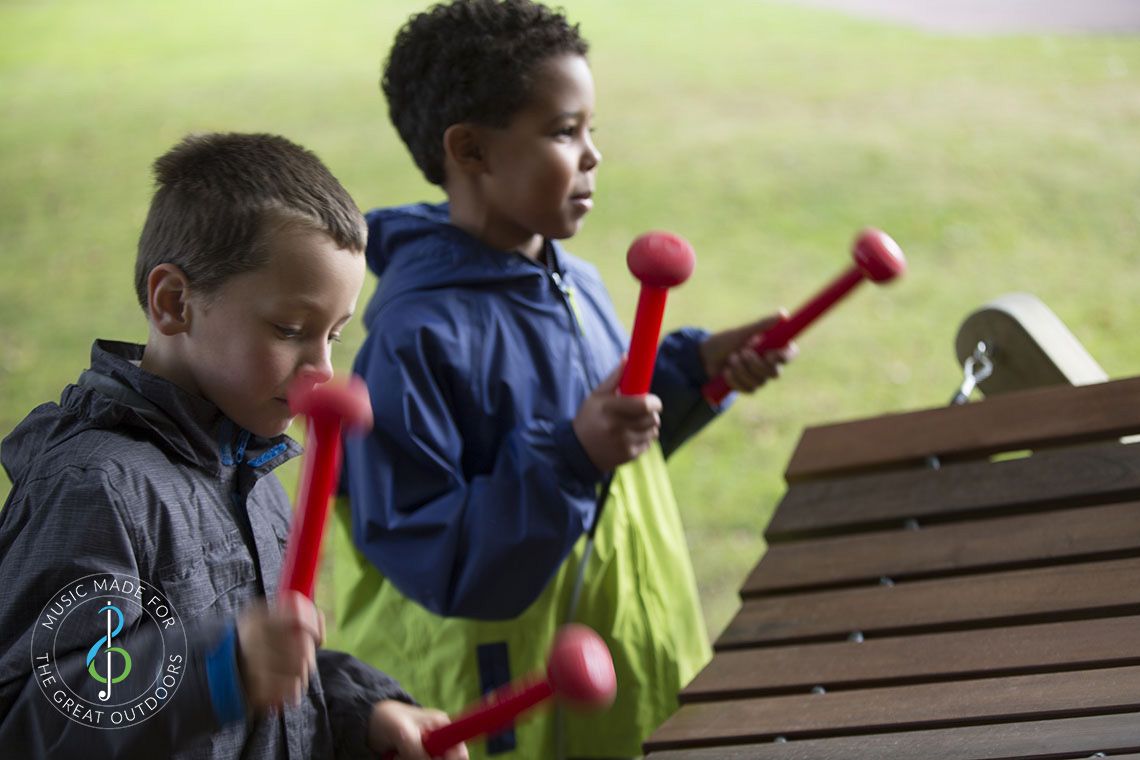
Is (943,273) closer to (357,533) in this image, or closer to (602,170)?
(602,170)

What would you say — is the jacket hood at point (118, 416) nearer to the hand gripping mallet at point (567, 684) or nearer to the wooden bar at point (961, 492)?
the hand gripping mallet at point (567, 684)

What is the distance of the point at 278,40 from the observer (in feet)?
27.5

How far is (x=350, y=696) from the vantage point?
132cm

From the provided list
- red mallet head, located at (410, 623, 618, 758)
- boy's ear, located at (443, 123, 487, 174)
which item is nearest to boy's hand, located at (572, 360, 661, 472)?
boy's ear, located at (443, 123, 487, 174)

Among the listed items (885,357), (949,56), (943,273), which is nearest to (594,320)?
(885,357)

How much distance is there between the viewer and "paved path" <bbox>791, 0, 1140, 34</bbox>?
7.57 meters

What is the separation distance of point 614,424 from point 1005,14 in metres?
7.24

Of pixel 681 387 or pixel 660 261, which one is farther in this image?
pixel 681 387

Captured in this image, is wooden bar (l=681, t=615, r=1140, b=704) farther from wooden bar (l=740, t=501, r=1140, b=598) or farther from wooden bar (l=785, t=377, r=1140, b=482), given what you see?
wooden bar (l=785, t=377, r=1140, b=482)

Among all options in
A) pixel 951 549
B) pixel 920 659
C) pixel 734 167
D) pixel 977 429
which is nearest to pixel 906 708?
pixel 920 659

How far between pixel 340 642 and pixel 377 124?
542 centimetres

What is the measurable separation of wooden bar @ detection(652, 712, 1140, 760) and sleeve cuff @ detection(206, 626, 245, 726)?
48cm

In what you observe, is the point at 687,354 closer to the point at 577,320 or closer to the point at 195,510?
the point at 577,320

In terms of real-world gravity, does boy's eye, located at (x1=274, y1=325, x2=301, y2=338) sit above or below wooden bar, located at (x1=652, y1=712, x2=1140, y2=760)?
above
